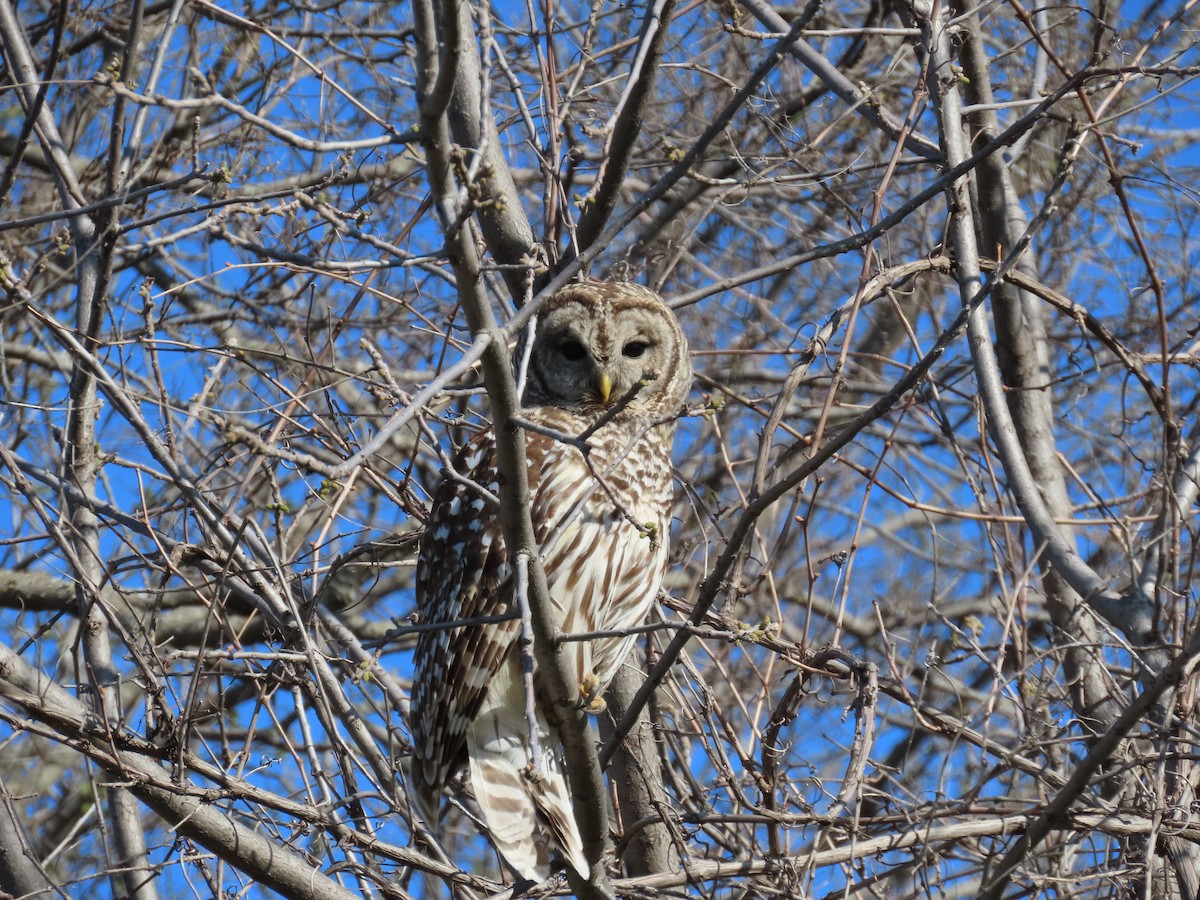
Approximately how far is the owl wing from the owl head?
1.65 feet

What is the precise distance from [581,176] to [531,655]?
17.2 ft

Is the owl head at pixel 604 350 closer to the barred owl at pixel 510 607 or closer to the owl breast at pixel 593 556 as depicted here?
the barred owl at pixel 510 607

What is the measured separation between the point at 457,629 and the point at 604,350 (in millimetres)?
1097

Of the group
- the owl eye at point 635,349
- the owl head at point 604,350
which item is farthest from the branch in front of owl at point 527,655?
the owl eye at point 635,349

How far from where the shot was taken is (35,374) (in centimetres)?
673

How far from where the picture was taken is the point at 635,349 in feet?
15.2

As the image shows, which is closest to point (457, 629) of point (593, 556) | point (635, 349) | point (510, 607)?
point (510, 607)

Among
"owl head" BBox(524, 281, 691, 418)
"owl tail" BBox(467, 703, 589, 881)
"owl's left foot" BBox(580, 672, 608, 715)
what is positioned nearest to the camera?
"owl's left foot" BBox(580, 672, 608, 715)

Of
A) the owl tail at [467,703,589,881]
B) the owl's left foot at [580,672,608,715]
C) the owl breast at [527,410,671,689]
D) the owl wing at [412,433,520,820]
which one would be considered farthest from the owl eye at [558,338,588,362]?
the owl tail at [467,703,589,881]

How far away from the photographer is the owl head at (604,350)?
14.8 feet

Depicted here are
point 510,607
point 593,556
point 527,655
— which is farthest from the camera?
point 593,556

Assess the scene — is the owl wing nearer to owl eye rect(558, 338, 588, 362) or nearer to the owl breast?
the owl breast

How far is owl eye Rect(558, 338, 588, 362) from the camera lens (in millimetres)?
4543

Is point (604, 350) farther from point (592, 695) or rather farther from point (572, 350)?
point (592, 695)
